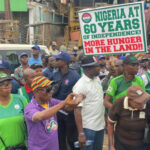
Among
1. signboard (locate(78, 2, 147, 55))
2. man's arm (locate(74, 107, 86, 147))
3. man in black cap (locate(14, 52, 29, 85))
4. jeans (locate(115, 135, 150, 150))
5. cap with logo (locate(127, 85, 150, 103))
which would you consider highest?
signboard (locate(78, 2, 147, 55))

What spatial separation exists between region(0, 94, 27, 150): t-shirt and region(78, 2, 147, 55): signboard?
180cm

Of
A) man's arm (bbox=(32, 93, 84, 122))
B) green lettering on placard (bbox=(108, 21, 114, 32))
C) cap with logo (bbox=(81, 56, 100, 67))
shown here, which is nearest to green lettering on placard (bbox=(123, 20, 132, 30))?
green lettering on placard (bbox=(108, 21, 114, 32))

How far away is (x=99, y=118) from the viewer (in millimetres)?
3164

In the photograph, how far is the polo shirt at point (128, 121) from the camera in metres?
A: 2.66

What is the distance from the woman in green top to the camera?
2438 mm

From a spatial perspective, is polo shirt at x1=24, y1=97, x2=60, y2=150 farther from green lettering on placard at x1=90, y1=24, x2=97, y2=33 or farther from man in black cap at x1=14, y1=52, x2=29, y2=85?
A: green lettering on placard at x1=90, y1=24, x2=97, y2=33

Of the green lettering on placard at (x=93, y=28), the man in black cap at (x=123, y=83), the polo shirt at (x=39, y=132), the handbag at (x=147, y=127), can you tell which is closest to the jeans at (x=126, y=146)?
the handbag at (x=147, y=127)

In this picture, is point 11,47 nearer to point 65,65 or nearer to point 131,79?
point 65,65

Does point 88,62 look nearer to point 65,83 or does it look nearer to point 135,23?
point 65,83

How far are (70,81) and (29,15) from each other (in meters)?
16.4

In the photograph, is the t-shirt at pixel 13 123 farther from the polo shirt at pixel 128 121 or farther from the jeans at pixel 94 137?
the polo shirt at pixel 128 121

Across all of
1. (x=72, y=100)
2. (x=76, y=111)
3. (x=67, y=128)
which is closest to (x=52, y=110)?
(x=72, y=100)

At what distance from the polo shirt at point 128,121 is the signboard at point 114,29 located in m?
1.20

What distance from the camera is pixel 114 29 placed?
3.70m
